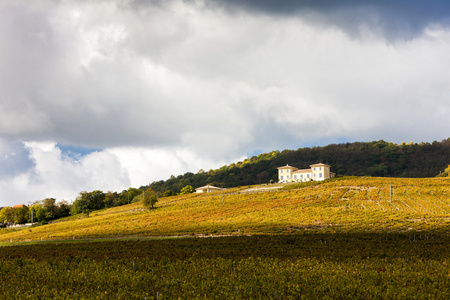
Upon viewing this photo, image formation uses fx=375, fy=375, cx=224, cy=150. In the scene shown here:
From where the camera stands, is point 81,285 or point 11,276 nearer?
point 81,285

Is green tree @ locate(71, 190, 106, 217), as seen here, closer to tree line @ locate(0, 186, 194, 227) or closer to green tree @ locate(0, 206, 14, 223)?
tree line @ locate(0, 186, 194, 227)

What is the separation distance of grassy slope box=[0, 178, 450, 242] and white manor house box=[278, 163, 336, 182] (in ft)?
126

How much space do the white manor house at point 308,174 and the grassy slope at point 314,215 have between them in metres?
38.3

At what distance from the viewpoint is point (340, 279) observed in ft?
57.5

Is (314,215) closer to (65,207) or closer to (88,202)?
(88,202)

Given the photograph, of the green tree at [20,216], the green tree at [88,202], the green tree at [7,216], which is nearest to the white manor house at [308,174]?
the green tree at [88,202]

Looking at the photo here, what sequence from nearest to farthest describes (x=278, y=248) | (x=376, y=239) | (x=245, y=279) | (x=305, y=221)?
(x=245, y=279) < (x=278, y=248) < (x=376, y=239) < (x=305, y=221)

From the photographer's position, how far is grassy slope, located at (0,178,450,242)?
52219 mm

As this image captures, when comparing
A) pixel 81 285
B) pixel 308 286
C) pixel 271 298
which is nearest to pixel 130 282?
pixel 81 285

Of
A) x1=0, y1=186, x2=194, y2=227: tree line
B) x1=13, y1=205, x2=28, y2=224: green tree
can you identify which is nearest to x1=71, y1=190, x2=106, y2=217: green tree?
x1=0, y1=186, x2=194, y2=227: tree line

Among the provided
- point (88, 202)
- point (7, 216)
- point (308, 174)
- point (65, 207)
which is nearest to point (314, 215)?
point (308, 174)

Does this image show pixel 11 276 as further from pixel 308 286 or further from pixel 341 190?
pixel 341 190

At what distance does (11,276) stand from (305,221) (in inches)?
1758

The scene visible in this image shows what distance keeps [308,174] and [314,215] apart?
3493 inches
